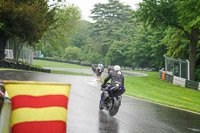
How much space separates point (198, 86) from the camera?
2739cm

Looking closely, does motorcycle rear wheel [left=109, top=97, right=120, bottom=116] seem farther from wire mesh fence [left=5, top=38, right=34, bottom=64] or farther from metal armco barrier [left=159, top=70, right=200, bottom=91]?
wire mesh fence [left=5, top=38, right=34, bottom=64]

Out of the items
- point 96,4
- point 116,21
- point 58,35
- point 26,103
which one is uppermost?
point 96,4

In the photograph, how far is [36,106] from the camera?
3533 millimetres

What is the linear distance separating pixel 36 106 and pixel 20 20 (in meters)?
27.5

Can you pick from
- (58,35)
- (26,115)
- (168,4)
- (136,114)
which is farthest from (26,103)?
(58,35)

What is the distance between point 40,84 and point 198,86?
25.8 m

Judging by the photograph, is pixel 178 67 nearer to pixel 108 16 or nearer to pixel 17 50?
pixel 17 50

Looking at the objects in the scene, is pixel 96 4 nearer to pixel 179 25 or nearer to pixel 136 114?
pixel 179 25

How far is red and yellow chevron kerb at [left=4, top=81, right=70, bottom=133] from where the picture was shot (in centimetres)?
348

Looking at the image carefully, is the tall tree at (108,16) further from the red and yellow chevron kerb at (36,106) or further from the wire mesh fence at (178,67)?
the red and yellow chevron kerb at (36,106)

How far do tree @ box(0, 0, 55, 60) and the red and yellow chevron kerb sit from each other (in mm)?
24951

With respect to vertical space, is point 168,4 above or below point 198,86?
above

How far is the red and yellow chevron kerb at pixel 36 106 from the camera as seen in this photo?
348 centimetres

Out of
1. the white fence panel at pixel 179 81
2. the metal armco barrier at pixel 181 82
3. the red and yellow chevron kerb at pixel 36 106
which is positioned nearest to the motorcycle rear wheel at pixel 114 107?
the red and yellow chevron kerb at pixel 36 106
